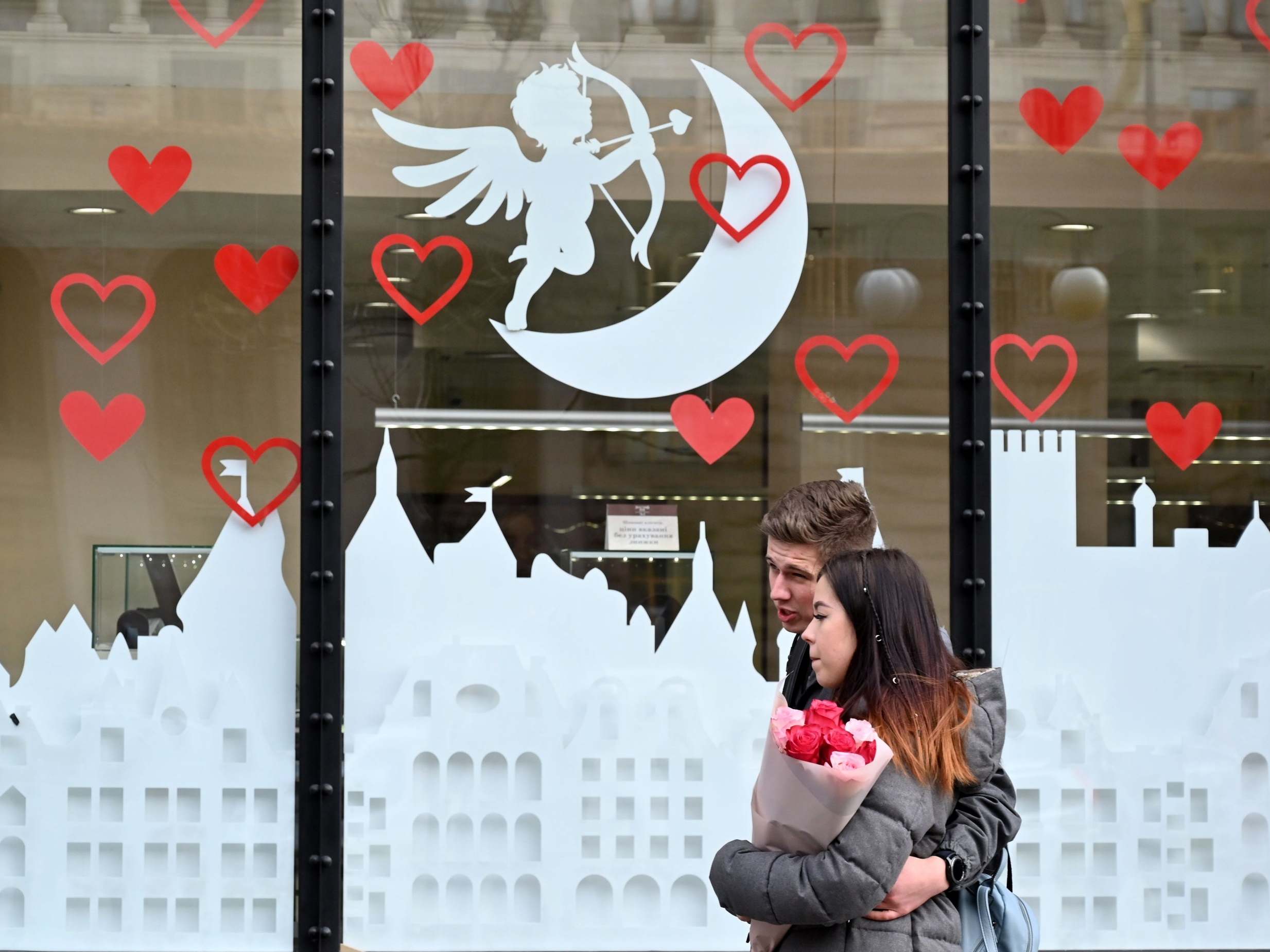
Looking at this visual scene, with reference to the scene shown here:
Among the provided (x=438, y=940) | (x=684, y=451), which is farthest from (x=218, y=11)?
(x=438, y=940)

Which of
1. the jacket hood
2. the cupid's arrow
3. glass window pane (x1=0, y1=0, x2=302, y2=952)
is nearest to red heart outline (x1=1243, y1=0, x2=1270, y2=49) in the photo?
the cupid's arrow

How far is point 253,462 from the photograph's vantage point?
16.8 ft

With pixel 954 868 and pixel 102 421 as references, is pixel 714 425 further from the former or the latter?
pixel 954 868

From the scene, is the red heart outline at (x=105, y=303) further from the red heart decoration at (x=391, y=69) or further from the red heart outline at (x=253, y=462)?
the red heart decoration at (x=391, y=69)

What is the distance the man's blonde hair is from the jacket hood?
0.47 meters

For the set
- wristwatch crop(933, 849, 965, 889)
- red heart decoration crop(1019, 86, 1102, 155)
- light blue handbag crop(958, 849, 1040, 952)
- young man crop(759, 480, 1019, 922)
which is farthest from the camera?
red heart decoration crop(1019, 86, 1102, 155)

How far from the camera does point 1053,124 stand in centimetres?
532

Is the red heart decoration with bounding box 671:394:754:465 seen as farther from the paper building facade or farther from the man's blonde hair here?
the man's blonde hair

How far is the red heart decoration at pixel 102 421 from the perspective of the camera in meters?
5.12

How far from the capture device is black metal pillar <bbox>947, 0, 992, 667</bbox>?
5.20m

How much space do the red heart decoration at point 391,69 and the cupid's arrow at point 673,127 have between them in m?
0.72

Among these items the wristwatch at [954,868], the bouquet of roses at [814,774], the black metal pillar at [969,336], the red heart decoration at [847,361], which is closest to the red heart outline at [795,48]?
the black metal pillar at [969,336]

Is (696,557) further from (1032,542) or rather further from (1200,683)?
(1200,683)

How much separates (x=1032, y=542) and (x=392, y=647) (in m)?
2.39
